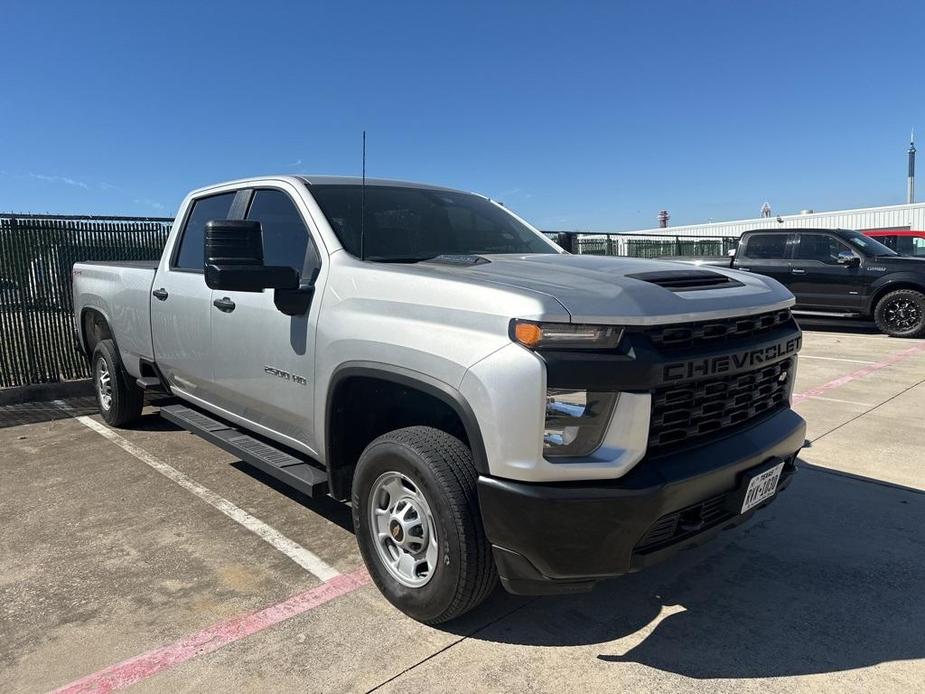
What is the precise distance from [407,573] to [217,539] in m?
1.44

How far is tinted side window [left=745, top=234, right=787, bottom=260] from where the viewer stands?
→ 12.7 metres

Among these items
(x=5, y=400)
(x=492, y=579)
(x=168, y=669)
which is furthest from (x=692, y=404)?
(x=5, y=400)

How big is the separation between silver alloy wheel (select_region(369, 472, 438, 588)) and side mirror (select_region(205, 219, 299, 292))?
3.35 ft

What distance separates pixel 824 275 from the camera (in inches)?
477

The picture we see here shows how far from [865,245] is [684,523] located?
38.4ft

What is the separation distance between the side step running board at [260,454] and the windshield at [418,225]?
3.70ft

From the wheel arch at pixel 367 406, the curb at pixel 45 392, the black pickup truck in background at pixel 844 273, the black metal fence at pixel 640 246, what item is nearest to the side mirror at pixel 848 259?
the black pickup truck in background at pixel 844 273

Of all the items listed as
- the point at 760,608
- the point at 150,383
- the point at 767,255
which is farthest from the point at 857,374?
the point at 150,383

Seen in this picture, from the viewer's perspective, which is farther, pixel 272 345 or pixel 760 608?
pixel 272 345

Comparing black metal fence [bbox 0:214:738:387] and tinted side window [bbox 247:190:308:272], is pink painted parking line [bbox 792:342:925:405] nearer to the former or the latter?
black metal fence [bbox 0:214:738:387]

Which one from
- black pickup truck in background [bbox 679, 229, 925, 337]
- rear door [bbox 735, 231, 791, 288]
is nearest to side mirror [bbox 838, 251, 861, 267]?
black pickup truck in background [bbox 679, 229, 925, 337]

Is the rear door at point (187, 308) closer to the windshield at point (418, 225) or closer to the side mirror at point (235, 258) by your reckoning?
the windshield at point (418, 225)

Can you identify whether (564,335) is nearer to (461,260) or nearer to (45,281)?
(461,260)

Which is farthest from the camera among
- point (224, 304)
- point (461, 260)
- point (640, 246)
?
point (640, 246)
